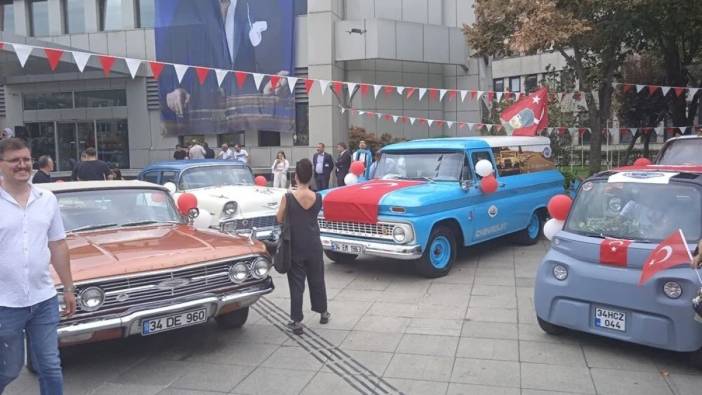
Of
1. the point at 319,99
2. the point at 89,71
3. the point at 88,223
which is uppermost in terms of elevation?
A: the point at 89,71

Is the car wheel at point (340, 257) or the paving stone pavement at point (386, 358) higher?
the car wheel at point (340, 257)

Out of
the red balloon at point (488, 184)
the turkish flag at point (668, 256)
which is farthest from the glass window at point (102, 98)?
the turkish flag at point (668, 256)

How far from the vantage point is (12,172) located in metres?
3.50

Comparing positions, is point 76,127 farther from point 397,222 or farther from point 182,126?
point 397,222

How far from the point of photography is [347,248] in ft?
26.2

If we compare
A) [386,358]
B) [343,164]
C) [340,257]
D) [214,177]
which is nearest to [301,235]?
[386,358]

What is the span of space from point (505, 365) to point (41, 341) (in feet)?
11.5

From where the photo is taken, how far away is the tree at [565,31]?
12094 mm

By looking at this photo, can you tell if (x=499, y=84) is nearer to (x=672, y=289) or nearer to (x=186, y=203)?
(x=186, y=203)

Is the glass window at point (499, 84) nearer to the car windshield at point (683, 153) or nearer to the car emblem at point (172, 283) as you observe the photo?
the car windshield at point (683, 153)

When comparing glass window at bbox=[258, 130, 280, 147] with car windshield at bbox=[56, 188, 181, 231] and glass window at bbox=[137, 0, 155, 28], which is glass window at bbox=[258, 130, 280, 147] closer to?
glass window at bbox=[137, 0, 155, 28]

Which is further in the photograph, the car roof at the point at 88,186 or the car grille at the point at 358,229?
the car grille at the point at 358,229

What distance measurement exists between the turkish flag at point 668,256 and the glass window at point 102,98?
Answer: 2152 cm

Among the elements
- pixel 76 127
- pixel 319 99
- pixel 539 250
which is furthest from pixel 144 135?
pixel 539 250
